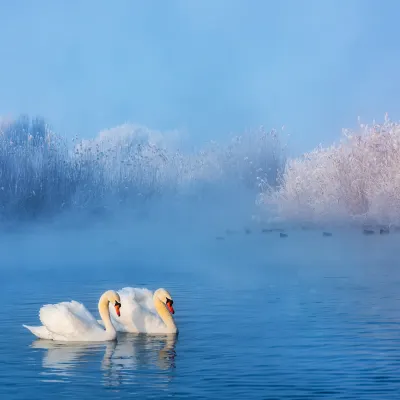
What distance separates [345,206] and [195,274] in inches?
870

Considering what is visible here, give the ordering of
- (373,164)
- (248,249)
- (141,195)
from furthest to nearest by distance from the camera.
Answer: (141,195), (373,164), (248,249)

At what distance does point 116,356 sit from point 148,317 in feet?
8.34

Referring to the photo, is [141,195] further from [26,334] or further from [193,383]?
[193,383]

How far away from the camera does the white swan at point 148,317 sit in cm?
1780

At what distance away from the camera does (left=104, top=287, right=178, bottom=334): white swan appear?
58.4ft

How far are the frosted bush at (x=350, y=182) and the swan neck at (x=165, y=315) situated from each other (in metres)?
29.7

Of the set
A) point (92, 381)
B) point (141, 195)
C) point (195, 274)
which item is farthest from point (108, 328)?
point (141, 195)

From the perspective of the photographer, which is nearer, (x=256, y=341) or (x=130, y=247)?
(x=256, y=341)

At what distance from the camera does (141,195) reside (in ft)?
225

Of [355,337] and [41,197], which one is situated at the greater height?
[41,197]

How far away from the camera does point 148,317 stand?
1805 cm

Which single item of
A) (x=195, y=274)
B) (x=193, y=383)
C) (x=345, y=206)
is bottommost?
(x=193, y=383)

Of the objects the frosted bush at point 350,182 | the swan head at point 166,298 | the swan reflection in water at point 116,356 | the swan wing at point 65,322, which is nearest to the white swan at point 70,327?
the swan wing at point 65,322

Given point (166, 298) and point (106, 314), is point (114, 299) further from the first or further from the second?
point (166, 298)
